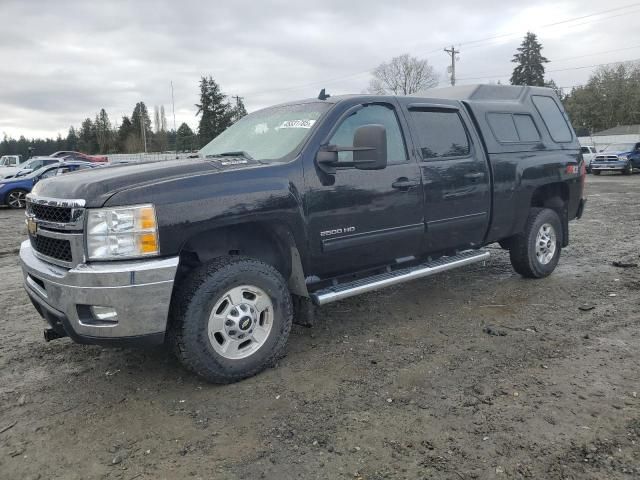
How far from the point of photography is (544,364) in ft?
12.5

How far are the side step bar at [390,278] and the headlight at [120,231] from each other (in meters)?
1.39

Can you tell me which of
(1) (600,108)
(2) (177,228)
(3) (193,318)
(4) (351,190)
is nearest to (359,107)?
(4) (351,190)

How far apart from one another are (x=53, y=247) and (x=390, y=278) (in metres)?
2.56

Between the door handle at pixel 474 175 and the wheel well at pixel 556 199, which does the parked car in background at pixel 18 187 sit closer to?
the wheel well at pixel 556 199

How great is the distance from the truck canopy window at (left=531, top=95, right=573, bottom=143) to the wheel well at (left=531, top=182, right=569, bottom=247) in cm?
58

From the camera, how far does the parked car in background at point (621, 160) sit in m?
27.8


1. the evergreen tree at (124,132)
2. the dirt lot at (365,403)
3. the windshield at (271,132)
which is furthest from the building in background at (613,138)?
the evergreen tree at (124,132)

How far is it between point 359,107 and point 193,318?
7.38ft

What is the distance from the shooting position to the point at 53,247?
3430mm

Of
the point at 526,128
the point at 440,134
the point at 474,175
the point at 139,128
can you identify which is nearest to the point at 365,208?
the point at 440,134

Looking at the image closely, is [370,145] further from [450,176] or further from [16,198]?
[16,198]

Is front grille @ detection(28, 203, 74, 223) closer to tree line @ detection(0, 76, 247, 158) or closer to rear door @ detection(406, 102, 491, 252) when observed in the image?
rear door @ detection(406, 102, 491, 252)

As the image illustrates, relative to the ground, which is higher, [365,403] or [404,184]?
[404,184]

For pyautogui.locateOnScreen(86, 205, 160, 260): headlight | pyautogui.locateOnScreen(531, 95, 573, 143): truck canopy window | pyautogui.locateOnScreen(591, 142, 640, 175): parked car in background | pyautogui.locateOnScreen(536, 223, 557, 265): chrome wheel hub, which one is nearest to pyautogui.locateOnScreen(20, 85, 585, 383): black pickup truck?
pyautogui.locateOnScreen(86, 205, 160, 260): headlight
